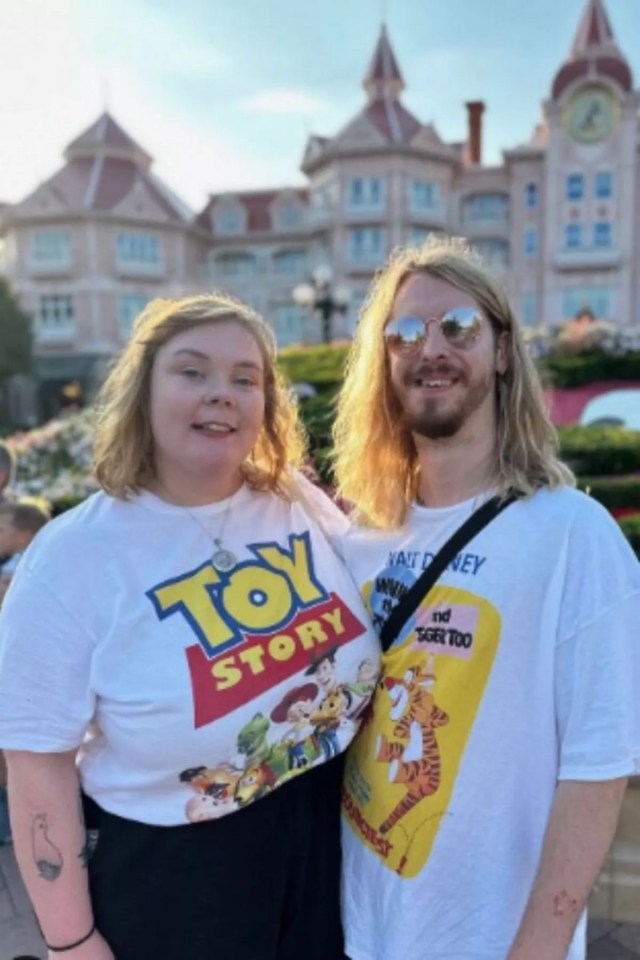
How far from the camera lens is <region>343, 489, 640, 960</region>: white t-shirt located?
134 cm

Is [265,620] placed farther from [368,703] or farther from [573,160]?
[573,160]

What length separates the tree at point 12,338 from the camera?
31.8 meters

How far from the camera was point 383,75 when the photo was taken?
37.4m

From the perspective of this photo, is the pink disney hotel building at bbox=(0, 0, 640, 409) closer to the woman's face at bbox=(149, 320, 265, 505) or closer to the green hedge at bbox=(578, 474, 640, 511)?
the green hedge at bbox=(578, 474, 640, 511)

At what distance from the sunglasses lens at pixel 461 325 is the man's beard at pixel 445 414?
3.9 inches

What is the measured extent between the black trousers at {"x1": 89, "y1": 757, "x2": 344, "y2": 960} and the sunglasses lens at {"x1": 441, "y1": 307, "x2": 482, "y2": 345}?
38.3 inches

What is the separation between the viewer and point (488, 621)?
4.70 feet

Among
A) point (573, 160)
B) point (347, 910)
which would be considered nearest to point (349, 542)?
point (347, 910)

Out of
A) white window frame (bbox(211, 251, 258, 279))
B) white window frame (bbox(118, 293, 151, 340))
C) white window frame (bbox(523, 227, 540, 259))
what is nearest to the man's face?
white window frame (bbox(118, 293, 151, 340))

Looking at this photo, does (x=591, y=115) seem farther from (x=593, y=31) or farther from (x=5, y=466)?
(x=5, y=466)

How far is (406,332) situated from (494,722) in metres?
0.80

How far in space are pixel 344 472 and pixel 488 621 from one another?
27.0 inches

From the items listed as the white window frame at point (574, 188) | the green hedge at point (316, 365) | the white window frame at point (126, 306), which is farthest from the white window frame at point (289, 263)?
the green hedge at point (316, 365)

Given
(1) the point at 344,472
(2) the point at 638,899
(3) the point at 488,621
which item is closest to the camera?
(3) the point at 488,621
